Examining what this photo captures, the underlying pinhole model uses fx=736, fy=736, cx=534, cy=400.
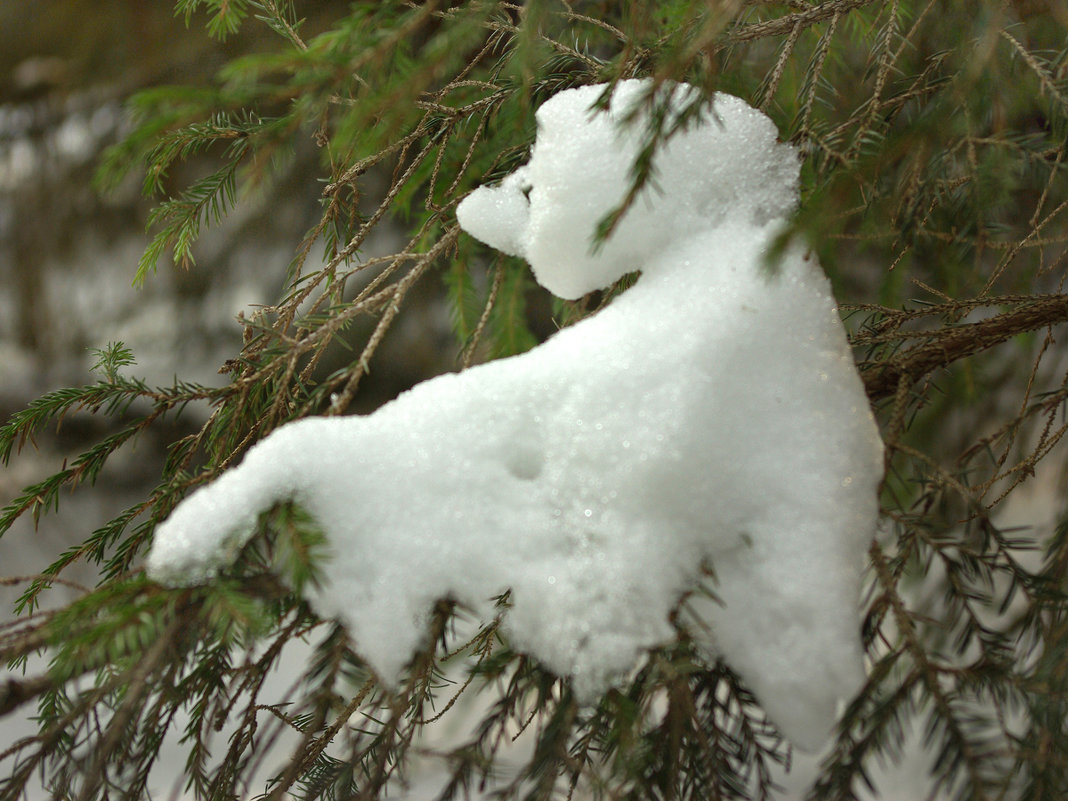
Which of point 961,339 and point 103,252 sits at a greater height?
point 961,339

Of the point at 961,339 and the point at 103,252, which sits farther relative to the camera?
the point at 103,252

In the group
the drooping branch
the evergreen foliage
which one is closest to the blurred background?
the evergreen foliage

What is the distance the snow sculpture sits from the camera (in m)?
0.52

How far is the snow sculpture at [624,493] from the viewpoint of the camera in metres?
0.52

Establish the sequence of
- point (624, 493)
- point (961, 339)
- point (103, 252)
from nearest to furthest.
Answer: point (624, 493)
point (961, 339)
point (103, 252)

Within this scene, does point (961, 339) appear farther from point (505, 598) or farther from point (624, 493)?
point (505, 598)

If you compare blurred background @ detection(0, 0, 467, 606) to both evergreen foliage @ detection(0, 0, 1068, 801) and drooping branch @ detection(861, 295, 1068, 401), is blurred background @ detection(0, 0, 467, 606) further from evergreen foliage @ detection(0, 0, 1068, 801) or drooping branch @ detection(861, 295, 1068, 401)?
drooping branch @ detection(861, 295, 1068, 401)

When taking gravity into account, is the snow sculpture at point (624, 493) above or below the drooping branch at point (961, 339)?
above

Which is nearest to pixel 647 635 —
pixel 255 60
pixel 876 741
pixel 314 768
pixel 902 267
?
pixel 876 741

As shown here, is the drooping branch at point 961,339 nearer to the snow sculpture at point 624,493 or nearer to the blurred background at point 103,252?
the snow sculpture at point 624,493

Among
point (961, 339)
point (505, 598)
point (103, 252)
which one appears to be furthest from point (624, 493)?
point (103, 252)

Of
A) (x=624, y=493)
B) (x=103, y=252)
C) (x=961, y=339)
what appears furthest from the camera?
(x=103, y=252)

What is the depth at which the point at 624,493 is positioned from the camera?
1.77 ft


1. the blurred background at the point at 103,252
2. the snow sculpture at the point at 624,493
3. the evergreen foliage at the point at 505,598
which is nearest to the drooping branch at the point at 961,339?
the evergreen foliage at the point at 505,598
